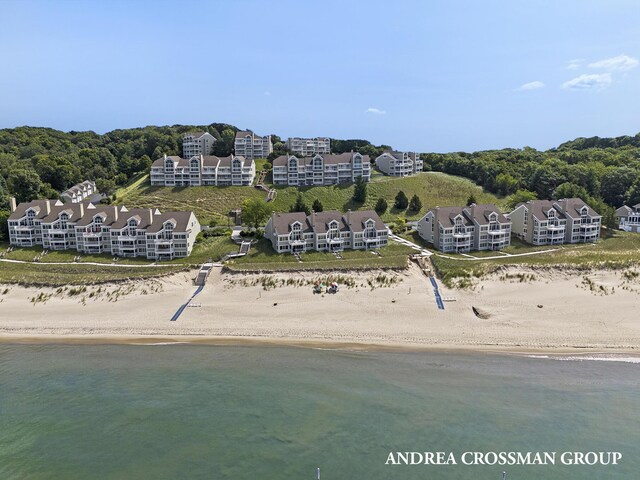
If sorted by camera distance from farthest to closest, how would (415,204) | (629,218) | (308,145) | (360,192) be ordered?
(308,145) → (360,192) → (415,204) → (629,218)

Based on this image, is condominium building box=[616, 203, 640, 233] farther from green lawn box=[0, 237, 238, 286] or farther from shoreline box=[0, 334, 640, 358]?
green lawn box=[0, 237, 238, 286]

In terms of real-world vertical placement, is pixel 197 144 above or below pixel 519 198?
above

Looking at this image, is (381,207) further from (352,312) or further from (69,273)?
(69,273)

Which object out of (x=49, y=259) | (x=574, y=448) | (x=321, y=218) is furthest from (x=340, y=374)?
(x=49, y=259)

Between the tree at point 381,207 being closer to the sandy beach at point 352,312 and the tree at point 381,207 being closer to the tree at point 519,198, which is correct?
the tree at point 519,198

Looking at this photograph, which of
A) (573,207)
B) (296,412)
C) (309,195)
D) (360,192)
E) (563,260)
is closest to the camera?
(296,412)

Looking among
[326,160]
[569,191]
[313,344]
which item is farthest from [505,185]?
[313,344]

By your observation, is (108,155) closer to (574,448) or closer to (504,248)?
(504,248)
